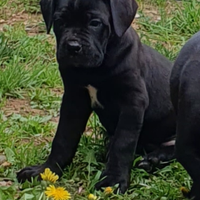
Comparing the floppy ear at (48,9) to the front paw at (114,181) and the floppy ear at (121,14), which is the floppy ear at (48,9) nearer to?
the floppy ear at (121,14)

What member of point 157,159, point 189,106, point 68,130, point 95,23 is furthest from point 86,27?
point 157,159

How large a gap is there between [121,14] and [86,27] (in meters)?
0.23

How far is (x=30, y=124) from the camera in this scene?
4.56 metres

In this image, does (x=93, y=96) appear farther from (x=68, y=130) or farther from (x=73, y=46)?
(x=73, y=46)

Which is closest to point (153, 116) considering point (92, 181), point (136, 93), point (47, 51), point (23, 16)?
point (136, 93)

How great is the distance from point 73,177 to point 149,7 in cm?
349

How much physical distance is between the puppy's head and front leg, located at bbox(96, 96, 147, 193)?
13.6 inches

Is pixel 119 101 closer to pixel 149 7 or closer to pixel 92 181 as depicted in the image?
pixel 92 181

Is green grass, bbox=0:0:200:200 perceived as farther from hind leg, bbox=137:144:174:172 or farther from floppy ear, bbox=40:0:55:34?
floppy ear, bbox=40:0:55:34

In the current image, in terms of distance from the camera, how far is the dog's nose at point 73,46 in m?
3.57

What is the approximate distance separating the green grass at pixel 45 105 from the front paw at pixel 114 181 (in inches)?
1.6

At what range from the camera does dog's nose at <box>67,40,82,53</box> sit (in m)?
3.57

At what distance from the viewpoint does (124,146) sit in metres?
3.76

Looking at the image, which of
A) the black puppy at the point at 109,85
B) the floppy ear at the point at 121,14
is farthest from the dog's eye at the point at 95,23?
the floppy ear at the point at 121,14
